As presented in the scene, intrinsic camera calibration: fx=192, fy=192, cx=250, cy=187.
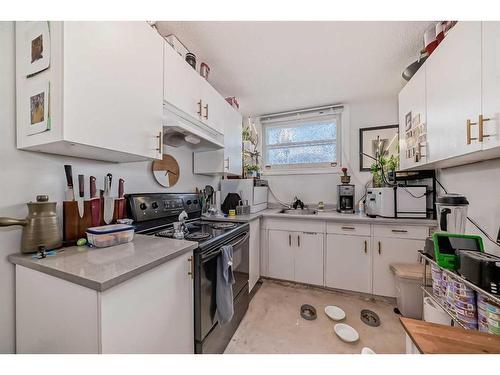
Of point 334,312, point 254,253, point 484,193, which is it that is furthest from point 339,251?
point 484,193

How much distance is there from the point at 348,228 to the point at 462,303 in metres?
1.18

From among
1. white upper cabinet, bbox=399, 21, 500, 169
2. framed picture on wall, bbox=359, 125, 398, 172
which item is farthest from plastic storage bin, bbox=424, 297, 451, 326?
framed picture on wall, bbox=359, 125, 398, 172

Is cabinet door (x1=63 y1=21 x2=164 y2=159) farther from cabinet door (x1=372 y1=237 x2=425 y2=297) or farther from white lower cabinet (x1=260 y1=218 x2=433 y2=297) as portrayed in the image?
cabinet door (x1=372 y1=237 x2=425 y2=297)

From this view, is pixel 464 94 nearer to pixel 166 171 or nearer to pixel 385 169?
pixel 385 169

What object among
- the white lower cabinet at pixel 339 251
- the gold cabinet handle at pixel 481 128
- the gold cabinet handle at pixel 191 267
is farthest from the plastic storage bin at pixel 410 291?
the gold cabinet handle at pixel 191 267

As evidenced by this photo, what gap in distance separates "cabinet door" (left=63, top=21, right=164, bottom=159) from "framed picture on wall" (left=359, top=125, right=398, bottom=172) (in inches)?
98.3

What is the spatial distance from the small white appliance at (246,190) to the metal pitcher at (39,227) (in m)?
1.68

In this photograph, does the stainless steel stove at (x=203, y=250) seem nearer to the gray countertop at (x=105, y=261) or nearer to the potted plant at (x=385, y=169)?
the gray countertop at (x=105, y=261)

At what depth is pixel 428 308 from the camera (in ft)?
3.89

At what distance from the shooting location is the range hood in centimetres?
135

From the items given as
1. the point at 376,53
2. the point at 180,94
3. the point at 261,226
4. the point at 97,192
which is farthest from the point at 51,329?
the point at 376,53

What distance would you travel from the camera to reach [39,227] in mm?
879

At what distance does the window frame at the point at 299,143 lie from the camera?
2738 mm

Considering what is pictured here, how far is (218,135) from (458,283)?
1.96 metres
